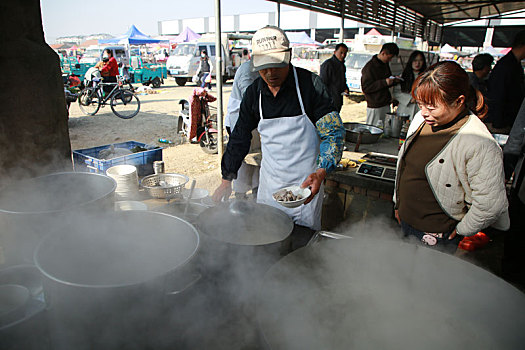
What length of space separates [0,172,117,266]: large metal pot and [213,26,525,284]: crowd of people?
0.80 meters

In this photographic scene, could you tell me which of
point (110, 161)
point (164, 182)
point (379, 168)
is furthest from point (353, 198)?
point (110, 161)

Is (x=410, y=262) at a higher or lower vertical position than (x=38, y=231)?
lower

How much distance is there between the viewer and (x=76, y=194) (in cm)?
120

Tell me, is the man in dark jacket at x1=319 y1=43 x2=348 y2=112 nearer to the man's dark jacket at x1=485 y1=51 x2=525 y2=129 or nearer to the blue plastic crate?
the man's dark jacket at x1=485 y1=51 x2=525 y2=129

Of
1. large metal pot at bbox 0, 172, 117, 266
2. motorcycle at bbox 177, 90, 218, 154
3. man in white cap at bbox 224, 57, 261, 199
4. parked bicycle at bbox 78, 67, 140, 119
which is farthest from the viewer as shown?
parked bicycle at bbox 78, 67, 140, 119

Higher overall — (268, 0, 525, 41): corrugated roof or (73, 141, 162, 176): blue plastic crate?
(268, 0, 525, 41): corrugated roof

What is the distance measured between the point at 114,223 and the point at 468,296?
1253 mm

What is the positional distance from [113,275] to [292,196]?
882mm

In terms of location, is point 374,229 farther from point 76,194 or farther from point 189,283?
point 76,194

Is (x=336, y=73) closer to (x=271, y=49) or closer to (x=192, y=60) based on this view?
(x=271, y=49)

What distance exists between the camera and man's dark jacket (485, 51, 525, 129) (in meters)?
3.42

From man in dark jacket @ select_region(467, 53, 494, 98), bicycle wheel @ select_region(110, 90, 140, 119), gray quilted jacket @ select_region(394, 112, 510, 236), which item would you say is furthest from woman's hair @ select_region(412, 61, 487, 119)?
bicycle wheel @ select_region(110, 90, 140, 119)

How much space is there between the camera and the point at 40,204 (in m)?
1.12

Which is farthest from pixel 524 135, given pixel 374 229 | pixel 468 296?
pixel 468 296
